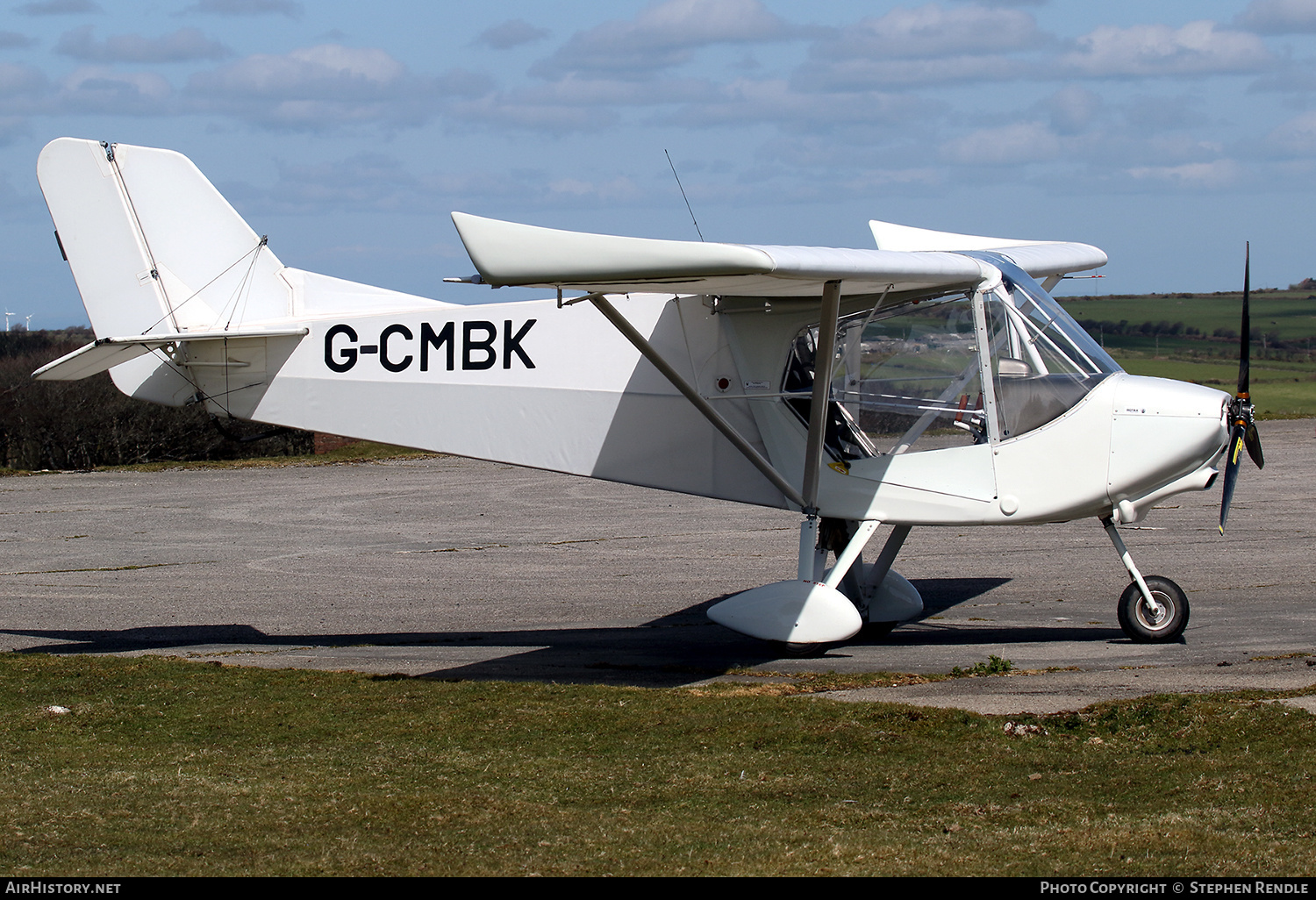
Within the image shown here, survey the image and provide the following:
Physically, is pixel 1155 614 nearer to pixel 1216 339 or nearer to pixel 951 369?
pixel 951 369

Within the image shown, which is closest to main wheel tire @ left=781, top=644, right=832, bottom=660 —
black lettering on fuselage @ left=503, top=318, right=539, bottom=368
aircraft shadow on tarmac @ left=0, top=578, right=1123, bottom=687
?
aircraft shadow on tarmac @ left=0, top=578, right=1123, bottom=687

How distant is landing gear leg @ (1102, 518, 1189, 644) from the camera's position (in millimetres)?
10227

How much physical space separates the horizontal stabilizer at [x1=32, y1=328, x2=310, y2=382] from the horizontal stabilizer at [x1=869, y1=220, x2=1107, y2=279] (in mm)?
6303

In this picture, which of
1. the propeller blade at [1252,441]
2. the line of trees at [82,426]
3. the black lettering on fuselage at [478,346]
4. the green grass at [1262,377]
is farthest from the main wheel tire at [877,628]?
the green grass at [1262,377]

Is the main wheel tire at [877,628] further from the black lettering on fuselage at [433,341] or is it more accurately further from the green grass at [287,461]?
the green grass at [287,461]

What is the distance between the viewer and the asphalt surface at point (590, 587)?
33.1 feet

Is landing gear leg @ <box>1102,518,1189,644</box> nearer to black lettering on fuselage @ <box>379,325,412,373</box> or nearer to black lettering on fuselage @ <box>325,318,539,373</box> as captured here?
black lettering on fuselage @ <box>325,318,539,373</box>

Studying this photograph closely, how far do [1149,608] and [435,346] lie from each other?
655 centimetres

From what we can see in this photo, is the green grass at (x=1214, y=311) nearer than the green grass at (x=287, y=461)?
No

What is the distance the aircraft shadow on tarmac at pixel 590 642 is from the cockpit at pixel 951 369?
6.66 ft

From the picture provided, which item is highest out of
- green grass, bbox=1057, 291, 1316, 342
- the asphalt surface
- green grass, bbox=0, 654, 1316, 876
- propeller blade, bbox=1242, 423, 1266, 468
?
green grass, bbox=1057, 291, 1316, 342

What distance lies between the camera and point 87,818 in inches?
227
